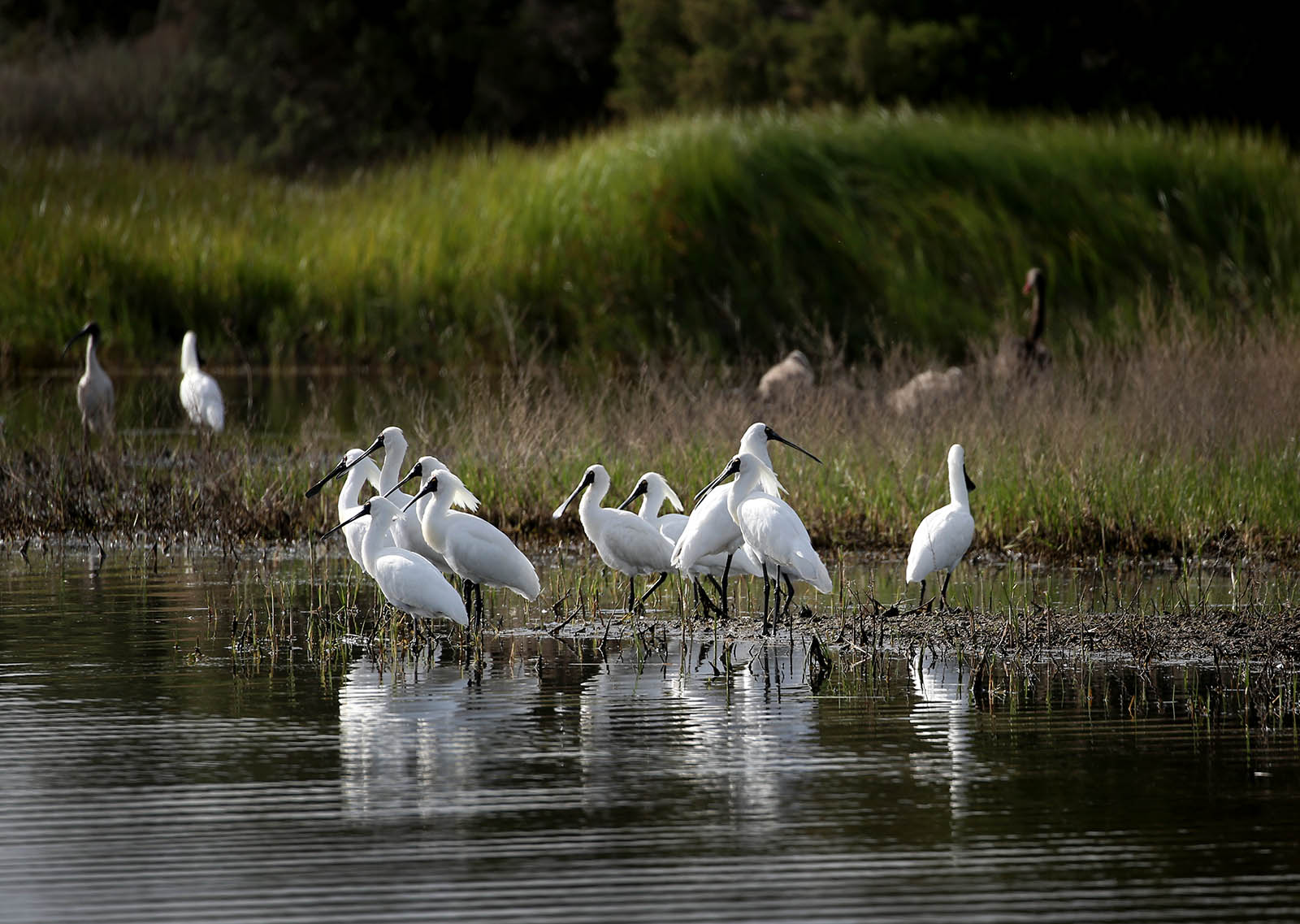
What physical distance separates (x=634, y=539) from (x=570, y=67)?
3246 centimetres

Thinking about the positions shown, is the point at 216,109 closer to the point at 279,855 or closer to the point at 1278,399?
the point at 1278,399

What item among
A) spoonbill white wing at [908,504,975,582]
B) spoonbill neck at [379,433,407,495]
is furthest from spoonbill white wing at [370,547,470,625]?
spoonbill white wing at [908,504,975,582]

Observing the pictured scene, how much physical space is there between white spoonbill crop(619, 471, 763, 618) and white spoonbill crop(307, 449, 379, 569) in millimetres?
1334

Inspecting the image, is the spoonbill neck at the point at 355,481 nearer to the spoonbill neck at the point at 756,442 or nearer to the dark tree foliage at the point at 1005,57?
the spoonbill neck at the point at 756,442

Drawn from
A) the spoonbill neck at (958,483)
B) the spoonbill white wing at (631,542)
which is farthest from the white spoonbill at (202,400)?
the spoonbill neck at (958,483)

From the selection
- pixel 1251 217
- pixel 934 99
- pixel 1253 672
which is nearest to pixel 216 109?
pixel 934 99

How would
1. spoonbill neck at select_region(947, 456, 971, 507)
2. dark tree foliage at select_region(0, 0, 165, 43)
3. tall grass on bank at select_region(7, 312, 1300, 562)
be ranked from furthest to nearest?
1. dark tree foliage at select_region(0, 0, 165, 43)
2. tall grass on bank at select_region(7, 312, 1300, 562)
3. spoonbill neck at select_region(947, 456, 971, 507)

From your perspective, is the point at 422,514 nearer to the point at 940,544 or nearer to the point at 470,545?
the point at 470,545

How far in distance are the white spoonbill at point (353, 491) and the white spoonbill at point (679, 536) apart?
133cm

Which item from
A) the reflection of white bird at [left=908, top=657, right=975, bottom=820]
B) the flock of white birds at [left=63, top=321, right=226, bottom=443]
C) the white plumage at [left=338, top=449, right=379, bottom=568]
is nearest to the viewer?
the reflection of white bird at [left=908, top=657, right=975, bottom=820]

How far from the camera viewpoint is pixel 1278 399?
13938mm

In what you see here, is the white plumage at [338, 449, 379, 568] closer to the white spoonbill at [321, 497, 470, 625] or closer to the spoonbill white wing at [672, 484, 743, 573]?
the white spoonbill at [321, 497, 470, 625]

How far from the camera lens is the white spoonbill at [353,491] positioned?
10.4m

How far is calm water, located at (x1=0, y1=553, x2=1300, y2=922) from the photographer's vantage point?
18.1 feet
